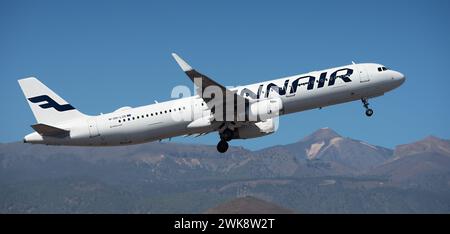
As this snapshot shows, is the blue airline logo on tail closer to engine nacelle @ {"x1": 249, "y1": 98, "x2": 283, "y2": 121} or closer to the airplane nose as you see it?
engine nacelle @ {"x1": 249, "y1": 98, "x2": 283, "y2": 121}

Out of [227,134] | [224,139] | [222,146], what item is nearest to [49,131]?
[222,146]

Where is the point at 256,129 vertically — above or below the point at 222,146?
above

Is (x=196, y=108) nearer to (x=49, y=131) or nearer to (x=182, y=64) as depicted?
(x=182, y=64)

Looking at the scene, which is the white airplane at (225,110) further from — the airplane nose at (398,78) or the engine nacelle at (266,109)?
the airplane nose at (398,78)

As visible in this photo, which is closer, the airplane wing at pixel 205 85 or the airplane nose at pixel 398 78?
the airplane wing at pixel 205 85

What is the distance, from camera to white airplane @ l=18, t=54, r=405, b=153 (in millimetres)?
60594

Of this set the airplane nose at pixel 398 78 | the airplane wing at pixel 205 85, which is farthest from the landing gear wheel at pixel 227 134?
the airplane nose at pixel 398 78

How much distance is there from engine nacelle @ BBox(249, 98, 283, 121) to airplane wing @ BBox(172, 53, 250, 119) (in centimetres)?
103

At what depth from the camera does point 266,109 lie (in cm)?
5984

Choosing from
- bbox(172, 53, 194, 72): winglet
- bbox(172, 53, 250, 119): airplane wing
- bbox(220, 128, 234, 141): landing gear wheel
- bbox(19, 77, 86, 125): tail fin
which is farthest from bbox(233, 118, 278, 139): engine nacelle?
bbox(19, 77, 86, 125): tail fin

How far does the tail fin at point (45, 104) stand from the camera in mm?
65125

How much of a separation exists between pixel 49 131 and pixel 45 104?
15.7 feet
